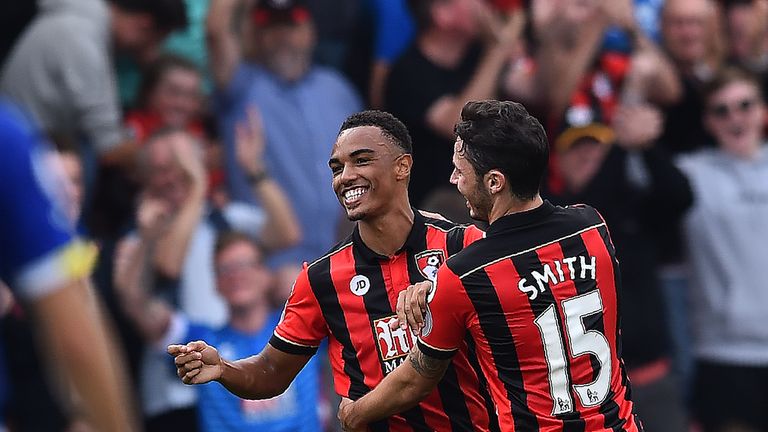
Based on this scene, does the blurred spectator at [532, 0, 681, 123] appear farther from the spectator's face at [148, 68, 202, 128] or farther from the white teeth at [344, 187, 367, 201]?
the white teeth at [344, 187, 367, 201]

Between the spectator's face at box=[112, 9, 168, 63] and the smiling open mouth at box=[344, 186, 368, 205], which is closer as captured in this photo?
the smiling open mouth at box=[344, 186, 368, 205]

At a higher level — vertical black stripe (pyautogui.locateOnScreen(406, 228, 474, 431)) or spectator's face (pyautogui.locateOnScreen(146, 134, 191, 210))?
spectator's face (pyautogui.locateOnScreen(146, 134, 191, 210))

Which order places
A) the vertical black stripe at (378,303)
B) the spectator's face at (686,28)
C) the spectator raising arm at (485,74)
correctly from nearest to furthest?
the vertical black stripe at (378,303) < the spectator raising arm at (485,74) < the spectator's face at (686,28)

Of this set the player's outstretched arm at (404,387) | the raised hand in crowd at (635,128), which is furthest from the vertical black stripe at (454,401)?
the raised hand in crowd at (635,128)

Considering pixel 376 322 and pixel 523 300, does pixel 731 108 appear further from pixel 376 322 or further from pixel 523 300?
pixel 523 300

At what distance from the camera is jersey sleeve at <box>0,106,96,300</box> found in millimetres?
2887

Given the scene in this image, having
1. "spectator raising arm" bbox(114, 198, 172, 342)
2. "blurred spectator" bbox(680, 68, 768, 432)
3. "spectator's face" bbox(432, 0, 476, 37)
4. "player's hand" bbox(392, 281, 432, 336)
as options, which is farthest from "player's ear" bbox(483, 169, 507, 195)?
"blurred spectator" bbox(680, 68, 768, 432)

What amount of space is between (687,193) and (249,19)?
2.90 m

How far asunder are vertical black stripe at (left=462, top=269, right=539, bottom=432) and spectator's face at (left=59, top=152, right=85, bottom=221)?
9.88 ft

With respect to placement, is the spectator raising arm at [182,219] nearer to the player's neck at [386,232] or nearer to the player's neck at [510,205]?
the player's neck at [386,232]

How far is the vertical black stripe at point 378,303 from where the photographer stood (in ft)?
15.9

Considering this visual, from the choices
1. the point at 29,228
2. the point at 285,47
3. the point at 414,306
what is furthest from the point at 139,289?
the point at 29,228

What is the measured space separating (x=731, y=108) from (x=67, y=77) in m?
4.13

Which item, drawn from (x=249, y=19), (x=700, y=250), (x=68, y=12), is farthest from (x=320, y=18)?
(x=700, y=250)
